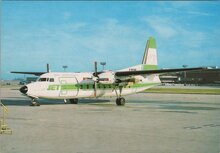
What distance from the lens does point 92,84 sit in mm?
25234

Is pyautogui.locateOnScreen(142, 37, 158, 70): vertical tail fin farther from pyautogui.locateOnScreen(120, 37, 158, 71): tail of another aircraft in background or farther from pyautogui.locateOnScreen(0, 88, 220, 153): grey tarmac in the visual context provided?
pyautogui.locateOnScreen(0, 88, 220, 153): grey tarmac

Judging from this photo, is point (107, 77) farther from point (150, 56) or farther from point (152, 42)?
point (152, 42)

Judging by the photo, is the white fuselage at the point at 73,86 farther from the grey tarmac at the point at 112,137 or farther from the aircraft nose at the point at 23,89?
the grey tarmac at the point at 112,137

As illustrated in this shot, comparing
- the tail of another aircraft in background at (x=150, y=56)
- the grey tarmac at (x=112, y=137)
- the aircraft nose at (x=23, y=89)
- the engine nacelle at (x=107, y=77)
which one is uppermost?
the tail of another aircraft in background at (x=150, y=56)

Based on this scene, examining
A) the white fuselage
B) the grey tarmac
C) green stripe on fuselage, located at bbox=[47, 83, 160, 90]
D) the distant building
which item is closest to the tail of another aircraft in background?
the white fuselage

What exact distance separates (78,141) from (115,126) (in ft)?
11.5

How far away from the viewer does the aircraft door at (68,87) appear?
2315 cm

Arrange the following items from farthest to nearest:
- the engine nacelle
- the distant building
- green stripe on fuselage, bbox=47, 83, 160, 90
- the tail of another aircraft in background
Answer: the distant building, the tail of another aircraft in background, the engine nacelle, green stripe on fuselage, bbox=47, 83, 160, 90

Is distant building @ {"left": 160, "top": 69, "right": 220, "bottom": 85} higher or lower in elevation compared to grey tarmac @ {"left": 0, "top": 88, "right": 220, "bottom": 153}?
higher

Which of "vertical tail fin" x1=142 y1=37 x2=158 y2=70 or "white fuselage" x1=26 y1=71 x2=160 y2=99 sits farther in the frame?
"vertical tail fin" x1=142 y1=37 x2=158 y2=70

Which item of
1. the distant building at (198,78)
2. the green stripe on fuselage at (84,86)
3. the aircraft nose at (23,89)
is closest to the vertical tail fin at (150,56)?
the green stripe on fuselage at (84,86)

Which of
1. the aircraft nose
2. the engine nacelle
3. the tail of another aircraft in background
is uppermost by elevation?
the tail of another aircraft in background

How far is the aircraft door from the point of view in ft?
76.0

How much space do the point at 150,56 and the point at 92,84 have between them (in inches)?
288
